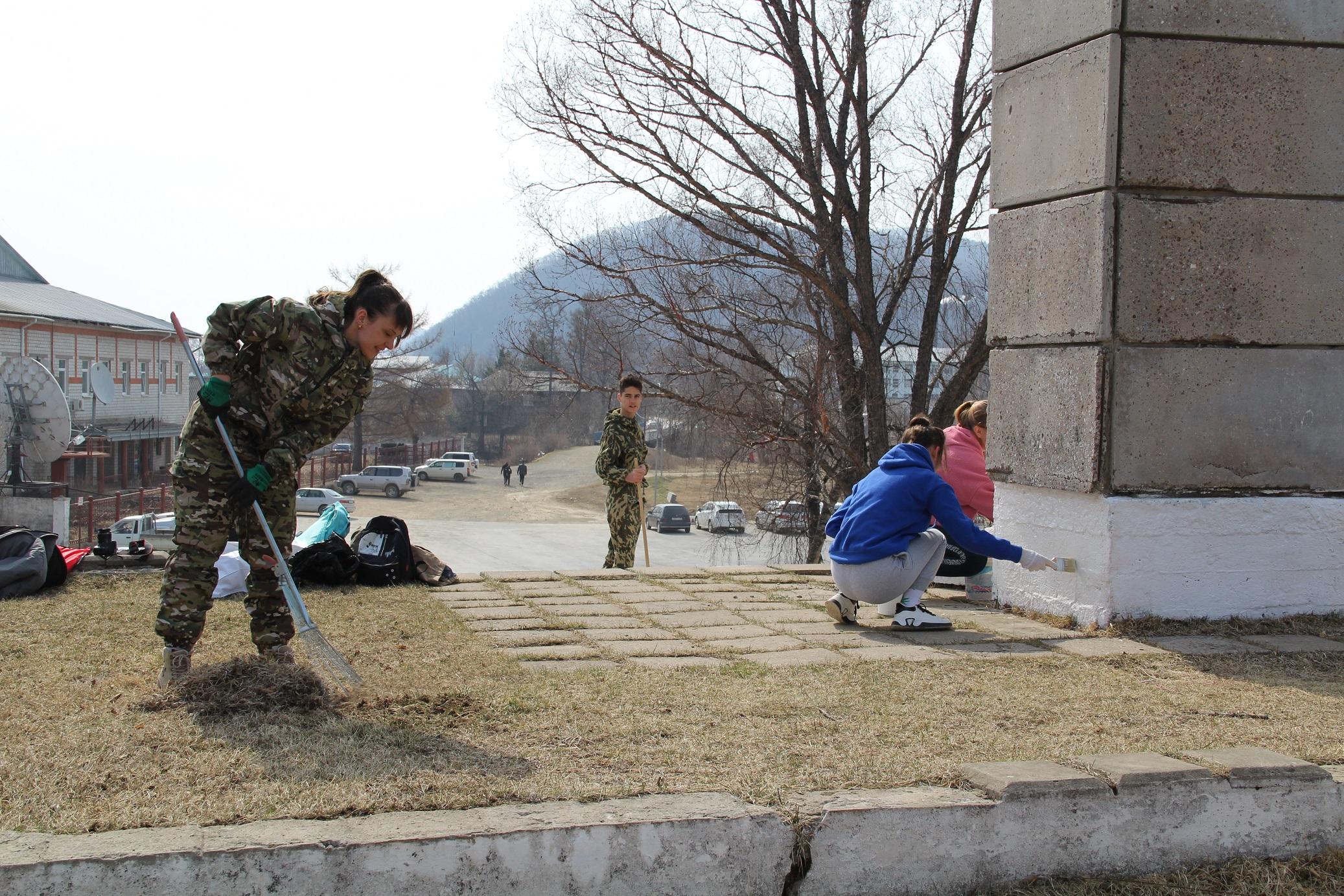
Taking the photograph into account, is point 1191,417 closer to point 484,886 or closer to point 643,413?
point 484,886

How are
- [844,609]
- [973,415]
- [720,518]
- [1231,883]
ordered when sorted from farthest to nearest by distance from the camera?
[720,518]
[973,415]
[844,609]
[1231,883]

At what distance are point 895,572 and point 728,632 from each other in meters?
0.94

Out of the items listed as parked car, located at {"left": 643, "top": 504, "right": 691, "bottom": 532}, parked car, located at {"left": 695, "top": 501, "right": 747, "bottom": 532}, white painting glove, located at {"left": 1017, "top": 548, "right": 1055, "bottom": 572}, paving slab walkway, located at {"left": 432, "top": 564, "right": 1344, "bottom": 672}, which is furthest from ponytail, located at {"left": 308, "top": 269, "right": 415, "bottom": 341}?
parked car, located at {"left": 643, "top": 504, "right": 691, "bottom": 532}

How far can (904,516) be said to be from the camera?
626cm

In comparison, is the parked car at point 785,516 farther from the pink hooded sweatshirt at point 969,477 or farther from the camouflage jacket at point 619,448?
the pink hooded sweatshirt at point 969,477

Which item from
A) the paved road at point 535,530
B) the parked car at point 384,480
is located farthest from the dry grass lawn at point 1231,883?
the parked car at point 384,480

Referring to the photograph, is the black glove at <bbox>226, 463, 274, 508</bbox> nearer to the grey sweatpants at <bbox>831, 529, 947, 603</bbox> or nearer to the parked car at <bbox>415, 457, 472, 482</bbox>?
the grey sweatpants at <bbox>831, 529, 947, 603</bbox>

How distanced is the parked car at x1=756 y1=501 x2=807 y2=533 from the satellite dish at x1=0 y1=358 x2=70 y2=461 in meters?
11.3

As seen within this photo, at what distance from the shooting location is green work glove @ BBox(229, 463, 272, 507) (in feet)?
15.3

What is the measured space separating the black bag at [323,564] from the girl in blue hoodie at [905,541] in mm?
3140

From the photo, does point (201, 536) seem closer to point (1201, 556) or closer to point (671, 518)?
point (1201, 556)

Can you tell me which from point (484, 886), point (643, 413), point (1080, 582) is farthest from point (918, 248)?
point (484, 886)

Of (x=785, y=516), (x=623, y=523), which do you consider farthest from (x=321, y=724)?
(x=785, y=516)

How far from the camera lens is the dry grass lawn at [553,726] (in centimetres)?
325
